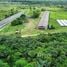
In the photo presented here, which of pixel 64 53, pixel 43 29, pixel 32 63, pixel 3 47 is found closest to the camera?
pixel 32 63

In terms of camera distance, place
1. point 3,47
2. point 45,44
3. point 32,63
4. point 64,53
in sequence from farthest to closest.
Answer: point 45,44 < point 3,47 < point 64,53 < point 32,63

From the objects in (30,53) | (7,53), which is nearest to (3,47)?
(7,53)

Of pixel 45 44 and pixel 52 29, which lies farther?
pixel 52 29

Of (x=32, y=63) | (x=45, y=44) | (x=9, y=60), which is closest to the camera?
(x=32, y=63)

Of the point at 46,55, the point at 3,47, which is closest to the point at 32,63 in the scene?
the point at 46,55

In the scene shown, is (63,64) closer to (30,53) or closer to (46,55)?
(46,55)

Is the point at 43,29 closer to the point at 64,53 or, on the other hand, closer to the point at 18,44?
the point at 18,44
